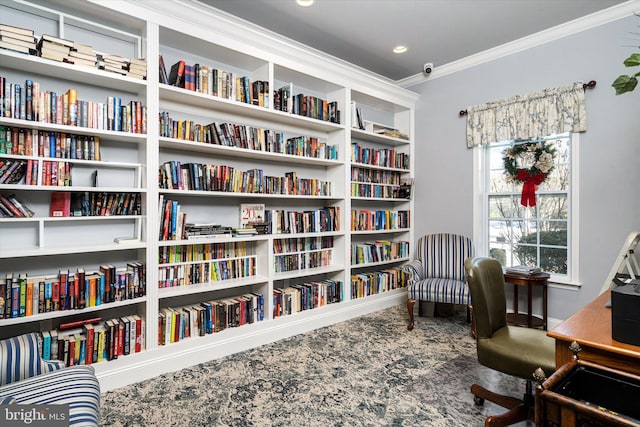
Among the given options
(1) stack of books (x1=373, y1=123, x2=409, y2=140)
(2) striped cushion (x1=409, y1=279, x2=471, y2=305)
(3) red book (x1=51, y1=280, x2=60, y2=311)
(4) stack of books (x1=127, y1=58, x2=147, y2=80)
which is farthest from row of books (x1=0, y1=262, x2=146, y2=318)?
(1) stack of books (x1=373, y1=123, x2=409, y2=140)

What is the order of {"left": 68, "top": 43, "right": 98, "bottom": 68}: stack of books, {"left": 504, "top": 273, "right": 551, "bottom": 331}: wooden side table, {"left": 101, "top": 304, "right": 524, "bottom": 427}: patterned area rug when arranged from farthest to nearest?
{"left": 504, "top": 273, "right": 551, "bottom": 331}: wooden side table
{"left": 68, "top": 43, "right": 98, "bottom": 68}: stack of books
{"left": 101, "top": 304, "right": 524, "bottom": 427}: patterned area rug

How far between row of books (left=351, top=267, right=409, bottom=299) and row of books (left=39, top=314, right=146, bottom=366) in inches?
88.2

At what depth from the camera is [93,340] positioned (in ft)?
7.32

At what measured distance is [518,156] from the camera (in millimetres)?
3646

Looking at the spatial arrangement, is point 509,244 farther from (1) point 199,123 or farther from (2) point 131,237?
(2) point 131,237

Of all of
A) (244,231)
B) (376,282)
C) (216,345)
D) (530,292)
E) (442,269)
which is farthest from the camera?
(376,282)

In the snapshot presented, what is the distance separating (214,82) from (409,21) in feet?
6.19

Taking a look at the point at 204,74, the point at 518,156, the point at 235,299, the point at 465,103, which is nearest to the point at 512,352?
the point at 235,299

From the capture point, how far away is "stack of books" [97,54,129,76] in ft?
7.63

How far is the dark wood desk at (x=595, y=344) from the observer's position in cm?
116

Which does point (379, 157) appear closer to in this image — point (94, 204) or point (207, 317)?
point (207, 317)

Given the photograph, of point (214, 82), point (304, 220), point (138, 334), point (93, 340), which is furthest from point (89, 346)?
point (214, 82)

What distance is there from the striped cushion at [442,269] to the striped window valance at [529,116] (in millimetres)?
1180

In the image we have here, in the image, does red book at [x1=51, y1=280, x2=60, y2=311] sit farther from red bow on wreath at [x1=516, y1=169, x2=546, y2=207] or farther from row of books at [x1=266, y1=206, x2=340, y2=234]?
red bow on wreath at [x1=516, y1=169, x2=546, y2=207]
